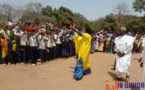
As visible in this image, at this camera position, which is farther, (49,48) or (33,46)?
(49,48)

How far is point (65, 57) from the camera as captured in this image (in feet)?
42.4

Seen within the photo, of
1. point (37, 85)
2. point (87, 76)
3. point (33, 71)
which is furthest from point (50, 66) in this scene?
point (37, 85)

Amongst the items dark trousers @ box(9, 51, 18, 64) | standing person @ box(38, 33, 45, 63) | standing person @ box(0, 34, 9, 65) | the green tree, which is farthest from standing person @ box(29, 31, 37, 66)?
the green tree

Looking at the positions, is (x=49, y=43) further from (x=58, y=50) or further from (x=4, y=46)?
(x=4, y=46)

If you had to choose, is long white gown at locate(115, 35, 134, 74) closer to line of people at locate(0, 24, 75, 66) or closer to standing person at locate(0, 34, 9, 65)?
line of people at locate(0, 24, 75, 66)

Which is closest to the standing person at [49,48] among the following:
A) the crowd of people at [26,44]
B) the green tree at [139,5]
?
the crowd of people at [26,44]

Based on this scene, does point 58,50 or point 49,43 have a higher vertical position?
point 49,43

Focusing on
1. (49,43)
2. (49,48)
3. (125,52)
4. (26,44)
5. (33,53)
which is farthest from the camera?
(49,48)

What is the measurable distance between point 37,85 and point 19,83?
67 cm

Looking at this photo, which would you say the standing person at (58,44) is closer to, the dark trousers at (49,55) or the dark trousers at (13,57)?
the dark trousers at (49,55)

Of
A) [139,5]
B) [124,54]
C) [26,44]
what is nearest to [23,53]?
[26,44]

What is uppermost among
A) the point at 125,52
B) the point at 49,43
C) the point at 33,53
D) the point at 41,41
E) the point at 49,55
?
the point at 41,41

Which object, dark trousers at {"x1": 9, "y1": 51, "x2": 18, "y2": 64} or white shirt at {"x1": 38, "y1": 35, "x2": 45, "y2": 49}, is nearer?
dark trousers at {"x1": 9, "y1": 51, "x2": 18, "y2": 64}

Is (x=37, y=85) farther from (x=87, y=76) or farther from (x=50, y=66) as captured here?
(x=50, y=66)
